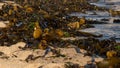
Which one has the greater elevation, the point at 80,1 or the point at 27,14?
the point at 27,14

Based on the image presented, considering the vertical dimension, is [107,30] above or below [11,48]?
below

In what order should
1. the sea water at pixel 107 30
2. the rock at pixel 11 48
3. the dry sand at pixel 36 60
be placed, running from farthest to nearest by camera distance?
1. the sea water at pixel 107 30
2. the rock at pixel 11 48
3. the dry sand at pixel 36 60

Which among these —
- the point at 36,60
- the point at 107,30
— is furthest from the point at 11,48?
the point at 107,30

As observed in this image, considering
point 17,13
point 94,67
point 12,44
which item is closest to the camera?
point 94,67

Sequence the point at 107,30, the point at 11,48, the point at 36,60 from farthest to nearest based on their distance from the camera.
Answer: the point at 107,30
the point at 11,48
the point at 36,60

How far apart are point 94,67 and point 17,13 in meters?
5.46

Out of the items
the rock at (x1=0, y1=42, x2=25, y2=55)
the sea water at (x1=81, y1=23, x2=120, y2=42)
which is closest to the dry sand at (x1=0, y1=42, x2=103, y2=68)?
the rock at (x1=0, y1=42, x2=25, y2=55)

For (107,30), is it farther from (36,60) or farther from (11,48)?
(36,60)

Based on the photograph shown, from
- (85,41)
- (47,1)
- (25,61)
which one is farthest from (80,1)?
(25,61)

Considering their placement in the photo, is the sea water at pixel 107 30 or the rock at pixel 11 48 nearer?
the rock at pixel 11 48

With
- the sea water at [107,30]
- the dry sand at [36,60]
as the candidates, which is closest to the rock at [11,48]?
the dry sand at [36,60]

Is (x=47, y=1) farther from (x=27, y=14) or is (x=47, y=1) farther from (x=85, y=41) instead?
(x=85, y=41)

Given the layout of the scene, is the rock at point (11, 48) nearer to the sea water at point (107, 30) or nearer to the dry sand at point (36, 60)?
the dry sand at point (36, 60)

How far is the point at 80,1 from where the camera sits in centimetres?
1700
